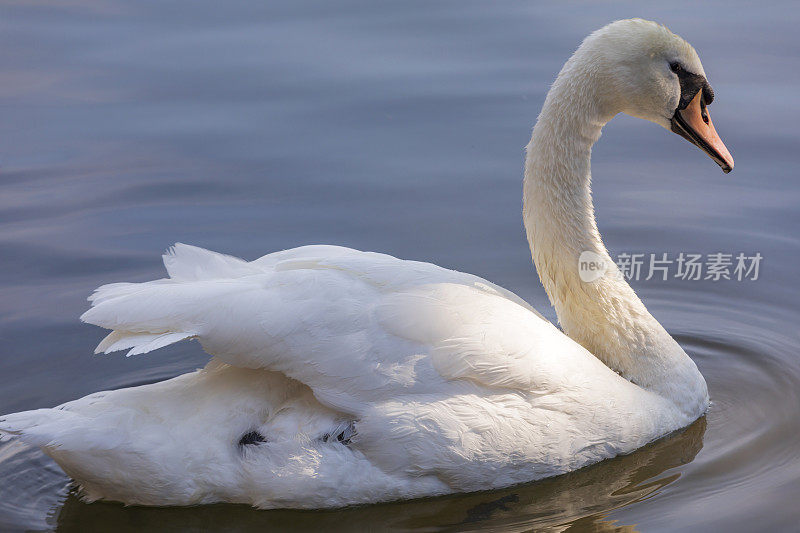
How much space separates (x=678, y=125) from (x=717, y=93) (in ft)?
13.2

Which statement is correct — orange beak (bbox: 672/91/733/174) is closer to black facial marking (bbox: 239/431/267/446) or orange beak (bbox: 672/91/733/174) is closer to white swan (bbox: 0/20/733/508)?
white swan (bbox: 0/20/733/508)

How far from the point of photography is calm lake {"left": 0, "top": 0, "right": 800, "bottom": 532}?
18.7 feet

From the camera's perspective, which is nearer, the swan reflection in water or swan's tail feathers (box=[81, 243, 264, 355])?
swan's tail feathers (box=[81, 243, 264, 355])

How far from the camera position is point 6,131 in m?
10.0

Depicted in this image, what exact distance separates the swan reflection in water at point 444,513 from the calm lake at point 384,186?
11 millimetres

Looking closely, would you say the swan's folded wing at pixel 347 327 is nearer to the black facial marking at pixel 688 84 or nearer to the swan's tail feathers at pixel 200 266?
the swan's tail feathers at pixel 200 266

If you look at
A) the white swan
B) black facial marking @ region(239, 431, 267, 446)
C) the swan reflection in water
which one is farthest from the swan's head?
black facial marking @ region(239, 431, 267, 446)

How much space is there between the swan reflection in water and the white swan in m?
0.09

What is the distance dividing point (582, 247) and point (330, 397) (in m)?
1.85

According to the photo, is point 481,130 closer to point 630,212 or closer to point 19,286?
point 630,212

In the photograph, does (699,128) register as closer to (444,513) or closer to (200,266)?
(444,513)

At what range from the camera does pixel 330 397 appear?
205 inches

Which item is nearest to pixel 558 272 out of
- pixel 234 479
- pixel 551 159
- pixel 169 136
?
pixel 551 159

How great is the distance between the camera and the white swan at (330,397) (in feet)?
17.0
